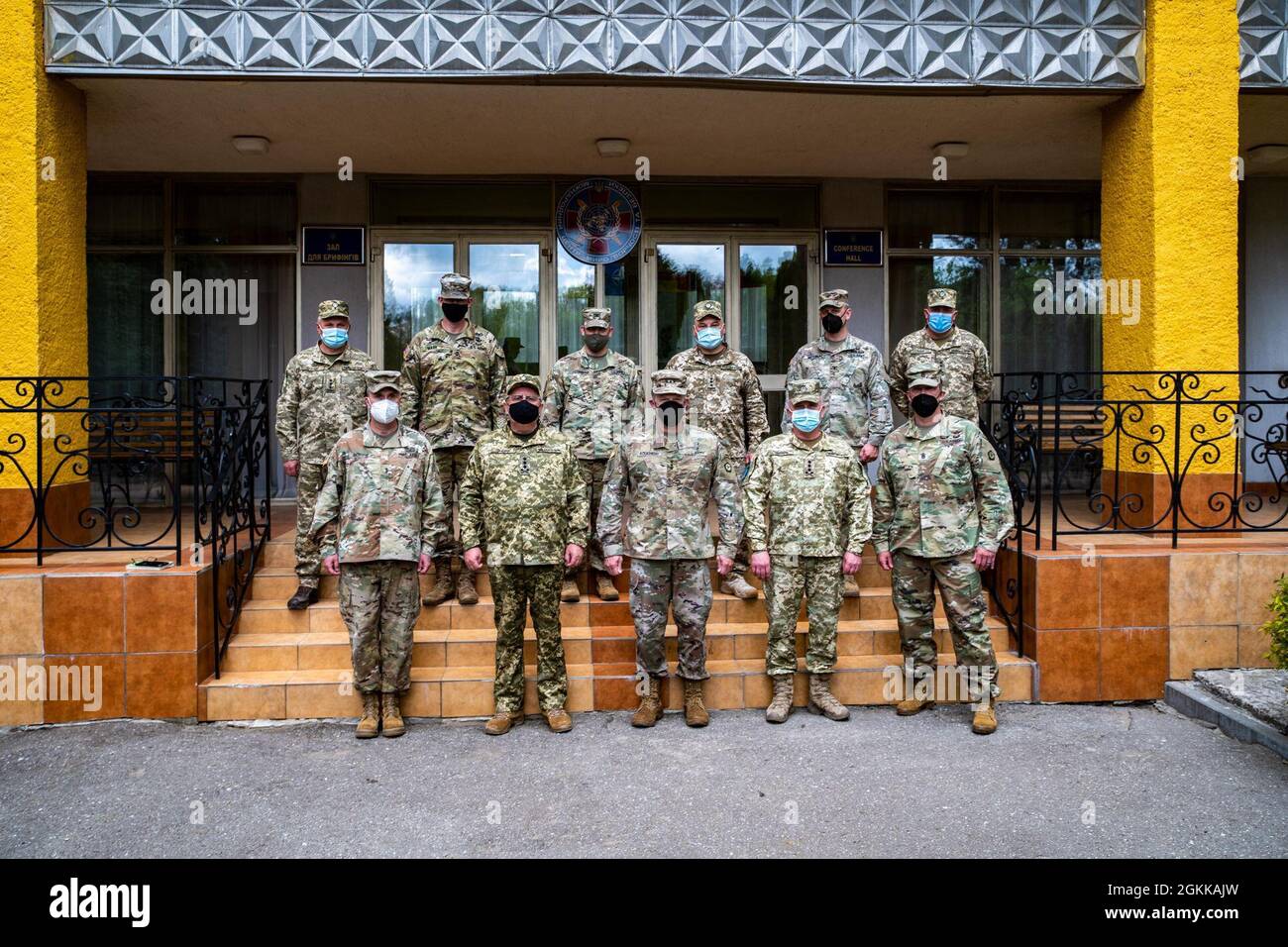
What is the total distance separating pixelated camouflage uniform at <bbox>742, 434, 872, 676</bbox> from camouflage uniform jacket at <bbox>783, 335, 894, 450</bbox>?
2.91 ft

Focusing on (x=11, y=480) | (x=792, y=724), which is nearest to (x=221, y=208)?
(x=11, y=480)

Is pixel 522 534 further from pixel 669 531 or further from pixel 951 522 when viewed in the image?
pixel 951 522

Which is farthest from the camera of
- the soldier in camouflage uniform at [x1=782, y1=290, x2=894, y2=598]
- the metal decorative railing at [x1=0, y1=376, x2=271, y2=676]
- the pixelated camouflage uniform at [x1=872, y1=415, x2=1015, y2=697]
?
the soldier in camouflage uniform at [x1=782, y1=290, x2=894, y2=598]

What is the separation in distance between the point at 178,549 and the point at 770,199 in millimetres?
6423

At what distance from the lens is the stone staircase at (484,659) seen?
517cm

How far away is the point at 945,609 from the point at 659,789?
81.6 inches

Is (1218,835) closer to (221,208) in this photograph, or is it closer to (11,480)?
(11,480)

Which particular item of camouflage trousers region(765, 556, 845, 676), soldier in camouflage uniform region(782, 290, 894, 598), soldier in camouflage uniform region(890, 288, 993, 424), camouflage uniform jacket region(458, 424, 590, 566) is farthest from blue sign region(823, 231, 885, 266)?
camouflage uniform jacket region(458, 424, 590, 566)

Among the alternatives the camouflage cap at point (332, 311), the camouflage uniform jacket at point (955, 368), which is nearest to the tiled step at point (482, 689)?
the camouflage uniform jacket at point (955, 368)

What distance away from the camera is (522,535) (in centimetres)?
487

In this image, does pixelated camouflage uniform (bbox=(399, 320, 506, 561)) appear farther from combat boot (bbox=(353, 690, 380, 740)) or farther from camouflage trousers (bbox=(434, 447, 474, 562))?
combat boot (bbox=(353, 690, 380, 740))

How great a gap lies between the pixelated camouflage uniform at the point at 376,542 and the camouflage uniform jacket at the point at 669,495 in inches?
42.8

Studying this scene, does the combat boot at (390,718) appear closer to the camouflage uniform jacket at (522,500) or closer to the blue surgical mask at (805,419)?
the camouflage uniform jacket at (522,500)

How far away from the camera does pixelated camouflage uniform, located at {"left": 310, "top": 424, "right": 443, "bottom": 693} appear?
4828mm
